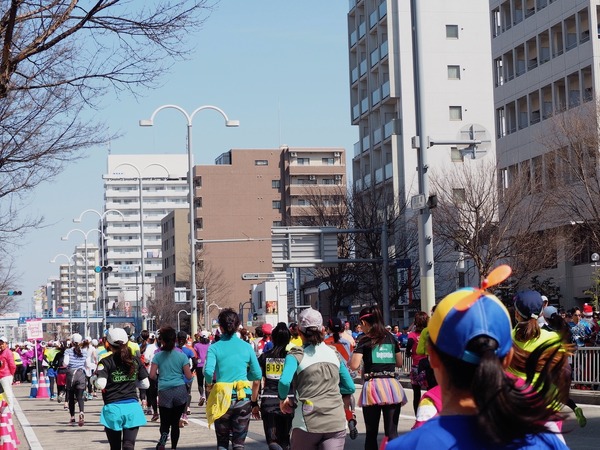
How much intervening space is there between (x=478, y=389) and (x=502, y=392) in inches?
2.5

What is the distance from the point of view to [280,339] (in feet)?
45.0

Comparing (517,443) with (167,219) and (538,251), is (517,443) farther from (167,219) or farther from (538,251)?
(167,219)

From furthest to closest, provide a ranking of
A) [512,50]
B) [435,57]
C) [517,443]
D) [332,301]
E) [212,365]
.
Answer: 1. [435,57]
2. [332,301]
3. [512,50]
4. [212,365]
5. [517,443]

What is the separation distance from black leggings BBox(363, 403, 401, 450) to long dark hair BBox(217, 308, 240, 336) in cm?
165

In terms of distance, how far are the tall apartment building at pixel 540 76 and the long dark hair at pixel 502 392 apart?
40391 mm

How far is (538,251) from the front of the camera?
149ft

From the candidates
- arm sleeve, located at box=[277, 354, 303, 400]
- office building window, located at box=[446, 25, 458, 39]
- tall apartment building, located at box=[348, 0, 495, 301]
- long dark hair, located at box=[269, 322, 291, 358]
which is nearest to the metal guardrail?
long dark hair, located at box=[269, 322, 291, 358]

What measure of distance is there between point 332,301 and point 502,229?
70.7 feet

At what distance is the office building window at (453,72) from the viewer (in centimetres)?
7662

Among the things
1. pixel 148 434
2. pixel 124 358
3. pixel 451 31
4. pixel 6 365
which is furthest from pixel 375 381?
pixel 451 31

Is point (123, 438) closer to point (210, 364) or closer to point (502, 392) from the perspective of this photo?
point (210, 364)

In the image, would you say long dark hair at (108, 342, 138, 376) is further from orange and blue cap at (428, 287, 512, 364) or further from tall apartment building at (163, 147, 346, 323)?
tall apartment building at (163, 147, 346, 323)

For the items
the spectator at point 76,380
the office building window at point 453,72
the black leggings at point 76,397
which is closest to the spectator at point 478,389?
the spectator at point 76,380

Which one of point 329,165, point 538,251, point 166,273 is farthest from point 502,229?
point 166,273
